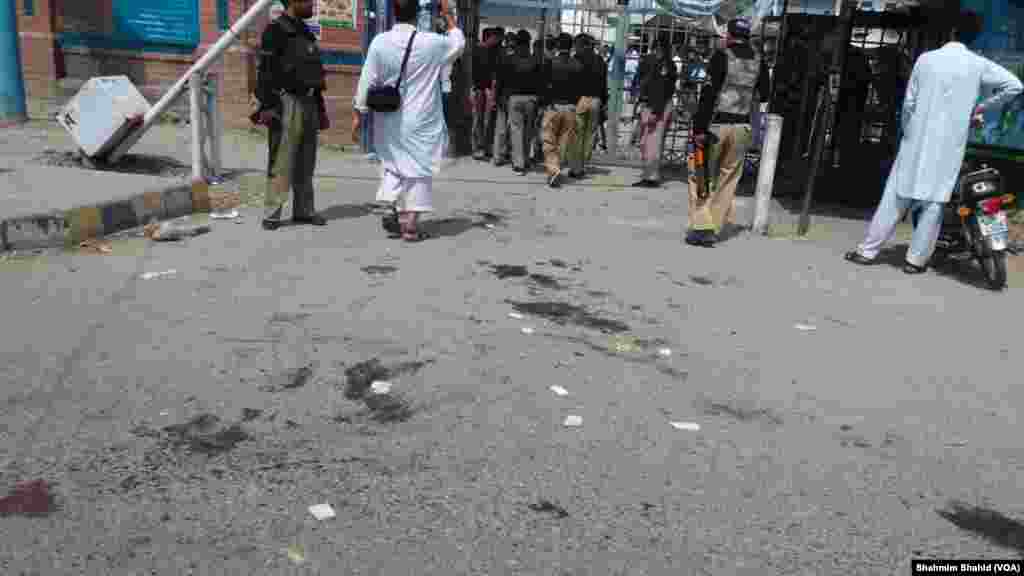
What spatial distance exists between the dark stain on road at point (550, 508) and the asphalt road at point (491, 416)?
1 cm

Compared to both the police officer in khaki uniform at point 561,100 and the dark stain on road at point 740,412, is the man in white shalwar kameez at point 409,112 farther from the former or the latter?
the police officer in khaki uniform at point 561,100

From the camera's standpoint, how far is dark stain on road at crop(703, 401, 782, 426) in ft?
12.9

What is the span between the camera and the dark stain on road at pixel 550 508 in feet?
9.89

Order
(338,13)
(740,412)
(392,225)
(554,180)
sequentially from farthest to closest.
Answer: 1. (338,13)
2. (554,180)
3. (392,225)
4. (740,412)

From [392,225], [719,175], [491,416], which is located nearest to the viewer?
[491,416]

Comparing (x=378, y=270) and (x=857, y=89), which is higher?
(x=857, y=89)

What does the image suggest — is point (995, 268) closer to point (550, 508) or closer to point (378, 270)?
point (378, 270)

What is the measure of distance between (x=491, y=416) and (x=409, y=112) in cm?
359

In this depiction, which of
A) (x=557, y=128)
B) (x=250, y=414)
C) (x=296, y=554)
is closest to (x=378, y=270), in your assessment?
(x=250, y=414)

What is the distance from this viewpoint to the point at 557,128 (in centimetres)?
1080

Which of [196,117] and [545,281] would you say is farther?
[196,117]

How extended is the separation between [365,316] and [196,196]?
333cm

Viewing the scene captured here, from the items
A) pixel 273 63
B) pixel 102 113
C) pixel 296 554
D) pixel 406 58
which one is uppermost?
pixel 406 58

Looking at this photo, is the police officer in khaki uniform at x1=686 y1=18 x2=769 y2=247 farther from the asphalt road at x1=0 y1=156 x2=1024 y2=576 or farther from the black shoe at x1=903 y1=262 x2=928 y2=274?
the black shoe at x1=903 y1=262 x2=928 y2=274
